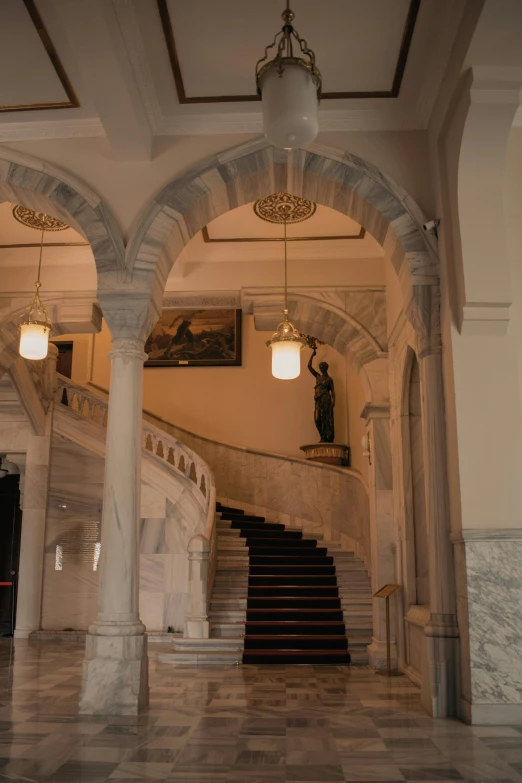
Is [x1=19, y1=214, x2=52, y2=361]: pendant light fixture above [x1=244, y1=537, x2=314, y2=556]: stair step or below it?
above

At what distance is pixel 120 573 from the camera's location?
5.77 metres

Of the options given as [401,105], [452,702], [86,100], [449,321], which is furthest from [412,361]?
[86,100]

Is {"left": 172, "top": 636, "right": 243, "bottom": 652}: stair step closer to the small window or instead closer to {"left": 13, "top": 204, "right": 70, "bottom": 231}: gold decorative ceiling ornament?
{"left": 13, "top": 204, "right": 70, "bottom": 231}: gold decorative ceiling ornament

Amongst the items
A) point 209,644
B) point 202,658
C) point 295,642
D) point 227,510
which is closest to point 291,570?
point 295,642

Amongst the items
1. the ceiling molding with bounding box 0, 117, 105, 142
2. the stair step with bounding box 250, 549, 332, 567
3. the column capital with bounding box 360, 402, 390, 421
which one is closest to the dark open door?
the stair step with bounding box 250, 549, 332, 567

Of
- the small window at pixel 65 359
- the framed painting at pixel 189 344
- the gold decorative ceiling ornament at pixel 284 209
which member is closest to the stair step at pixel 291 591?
the gold decorative ceiling ornament at pixel 284 209

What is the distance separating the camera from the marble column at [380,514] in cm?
789

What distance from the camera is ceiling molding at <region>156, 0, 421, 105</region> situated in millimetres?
5215

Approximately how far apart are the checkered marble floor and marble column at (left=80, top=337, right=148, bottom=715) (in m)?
0.22

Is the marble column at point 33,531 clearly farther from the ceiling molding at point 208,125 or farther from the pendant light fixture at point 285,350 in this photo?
the ceiling molding at point 208,125

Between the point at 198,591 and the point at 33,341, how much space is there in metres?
3.70

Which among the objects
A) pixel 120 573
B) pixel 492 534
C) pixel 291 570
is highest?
pixel 492 534

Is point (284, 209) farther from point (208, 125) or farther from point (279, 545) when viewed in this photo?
point (279, 545)

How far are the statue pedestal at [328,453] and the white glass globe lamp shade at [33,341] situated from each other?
7.01 meters
